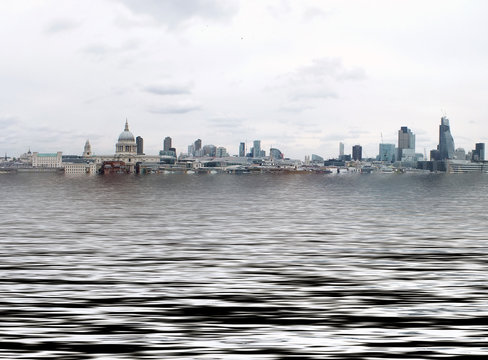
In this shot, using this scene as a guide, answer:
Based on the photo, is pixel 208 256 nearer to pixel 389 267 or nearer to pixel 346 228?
pixel 389 267

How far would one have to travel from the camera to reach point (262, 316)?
15.5 meters

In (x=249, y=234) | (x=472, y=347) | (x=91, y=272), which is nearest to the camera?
(x=472, y=347)

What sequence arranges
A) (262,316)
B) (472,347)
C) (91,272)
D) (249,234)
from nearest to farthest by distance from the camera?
(472,347), (262,316), (91,272), (249,234)

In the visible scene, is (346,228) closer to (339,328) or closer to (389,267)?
(389,267)

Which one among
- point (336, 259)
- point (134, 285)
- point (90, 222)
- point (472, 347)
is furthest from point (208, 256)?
point (90, 222)

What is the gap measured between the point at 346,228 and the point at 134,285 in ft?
71.3

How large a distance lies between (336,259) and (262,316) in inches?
406

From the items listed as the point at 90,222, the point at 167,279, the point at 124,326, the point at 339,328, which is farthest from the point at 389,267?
the point at 90,222

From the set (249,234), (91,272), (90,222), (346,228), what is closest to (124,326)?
(91,272)

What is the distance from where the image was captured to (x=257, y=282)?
20.2 metres

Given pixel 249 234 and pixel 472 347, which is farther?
pixel 249 234

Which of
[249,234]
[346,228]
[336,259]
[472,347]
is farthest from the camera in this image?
[346,228]

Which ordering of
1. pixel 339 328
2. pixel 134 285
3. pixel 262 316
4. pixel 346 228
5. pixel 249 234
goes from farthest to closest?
pixel 346 228
pixel 249 234
pixel 134 285
pixel 262 316
pixel 339 328

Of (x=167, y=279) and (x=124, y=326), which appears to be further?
(x=167, y=279)
